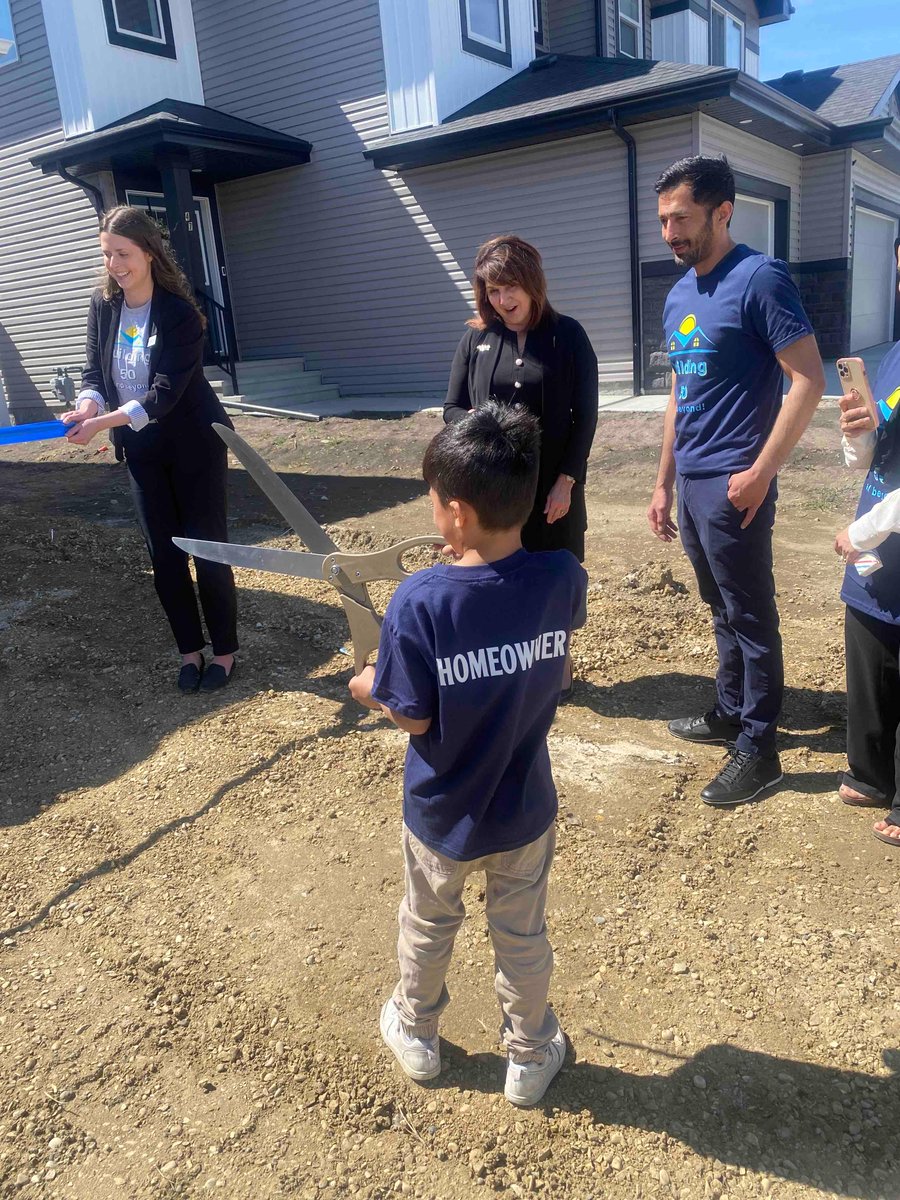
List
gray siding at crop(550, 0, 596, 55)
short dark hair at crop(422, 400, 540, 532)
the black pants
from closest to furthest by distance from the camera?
short dark hair at crop(422, 400, 540, 532)
the black pants
gray siding at crop(550, 0, 596, 55)

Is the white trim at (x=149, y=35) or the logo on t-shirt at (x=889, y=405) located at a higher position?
the white trim at (x=149, y=35)

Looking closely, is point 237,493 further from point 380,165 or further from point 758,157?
point 758,157

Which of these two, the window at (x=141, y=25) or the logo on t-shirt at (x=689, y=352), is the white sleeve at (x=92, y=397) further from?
the window at (x=141, y=25)

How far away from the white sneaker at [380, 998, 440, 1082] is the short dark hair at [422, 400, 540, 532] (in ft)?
3.85

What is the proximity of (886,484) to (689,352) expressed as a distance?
724 mm

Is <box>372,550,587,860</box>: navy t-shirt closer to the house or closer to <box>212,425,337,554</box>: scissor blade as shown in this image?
<box>212,425,337,554</box>: scissor blade

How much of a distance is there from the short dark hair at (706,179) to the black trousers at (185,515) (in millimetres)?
2027

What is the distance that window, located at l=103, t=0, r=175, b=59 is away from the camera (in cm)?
1209

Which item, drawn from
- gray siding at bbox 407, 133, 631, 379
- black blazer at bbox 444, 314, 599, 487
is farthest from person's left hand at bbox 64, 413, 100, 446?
gray siding at bbox 407, 133, 631, 379

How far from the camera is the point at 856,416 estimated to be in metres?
2.54

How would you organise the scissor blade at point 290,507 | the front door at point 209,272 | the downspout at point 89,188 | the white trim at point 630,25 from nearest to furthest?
1. the scissor blade at point 290,507
2. the downspout at point 89,188
3. the front door at point 209,272
4. the white trim at point 630,25

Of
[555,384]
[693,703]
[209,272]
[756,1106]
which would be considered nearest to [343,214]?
[209,272]

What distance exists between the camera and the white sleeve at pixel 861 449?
2596 mm

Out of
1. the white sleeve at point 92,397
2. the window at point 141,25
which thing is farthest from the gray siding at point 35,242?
the white sleeve at point 92,397
